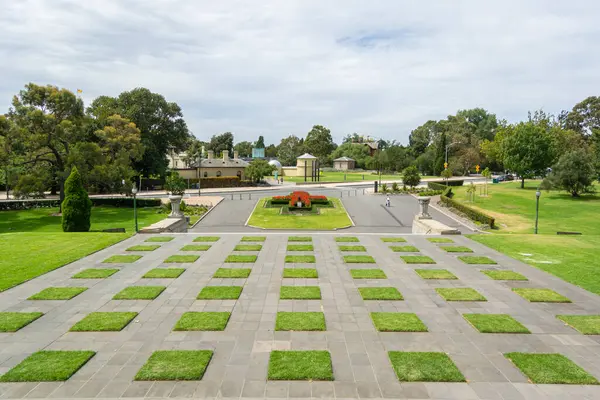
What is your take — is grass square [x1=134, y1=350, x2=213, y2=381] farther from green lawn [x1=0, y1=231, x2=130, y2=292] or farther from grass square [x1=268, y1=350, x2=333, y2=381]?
green lawn [x1=0, y1=231, x2=130, y2=292]

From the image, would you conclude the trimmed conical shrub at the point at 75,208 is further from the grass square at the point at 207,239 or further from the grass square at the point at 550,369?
the grass square at the point at 550,369

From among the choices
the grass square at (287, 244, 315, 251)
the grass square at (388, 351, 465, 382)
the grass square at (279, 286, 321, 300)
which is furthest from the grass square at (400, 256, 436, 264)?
the grass square at (388, 351, 465, 382)

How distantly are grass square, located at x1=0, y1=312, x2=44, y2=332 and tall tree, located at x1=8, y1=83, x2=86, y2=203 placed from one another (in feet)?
93.9

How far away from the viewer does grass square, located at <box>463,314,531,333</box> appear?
9133 mm

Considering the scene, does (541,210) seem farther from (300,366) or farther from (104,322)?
(104,322)

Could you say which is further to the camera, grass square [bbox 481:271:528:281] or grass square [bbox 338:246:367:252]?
grass square [bbox 338:246:367:252]

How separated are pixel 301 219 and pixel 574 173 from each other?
30.4 meters

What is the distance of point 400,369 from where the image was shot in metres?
7.42

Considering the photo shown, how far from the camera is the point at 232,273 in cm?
1345

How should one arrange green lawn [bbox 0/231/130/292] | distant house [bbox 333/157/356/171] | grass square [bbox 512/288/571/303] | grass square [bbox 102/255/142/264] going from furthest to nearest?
distant house [bbox 333/157/356/171]
grass square [bbox 102/255/142/264]
green lawn [bbox 0/231/130/292]
grass square [bbox 512/288/571/303]

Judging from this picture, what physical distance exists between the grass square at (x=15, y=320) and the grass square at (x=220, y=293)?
13.4ft

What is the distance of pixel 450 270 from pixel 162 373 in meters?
10.7

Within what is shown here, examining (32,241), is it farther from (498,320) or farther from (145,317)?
(498,320)

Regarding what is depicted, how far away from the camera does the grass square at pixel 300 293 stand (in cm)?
1118
